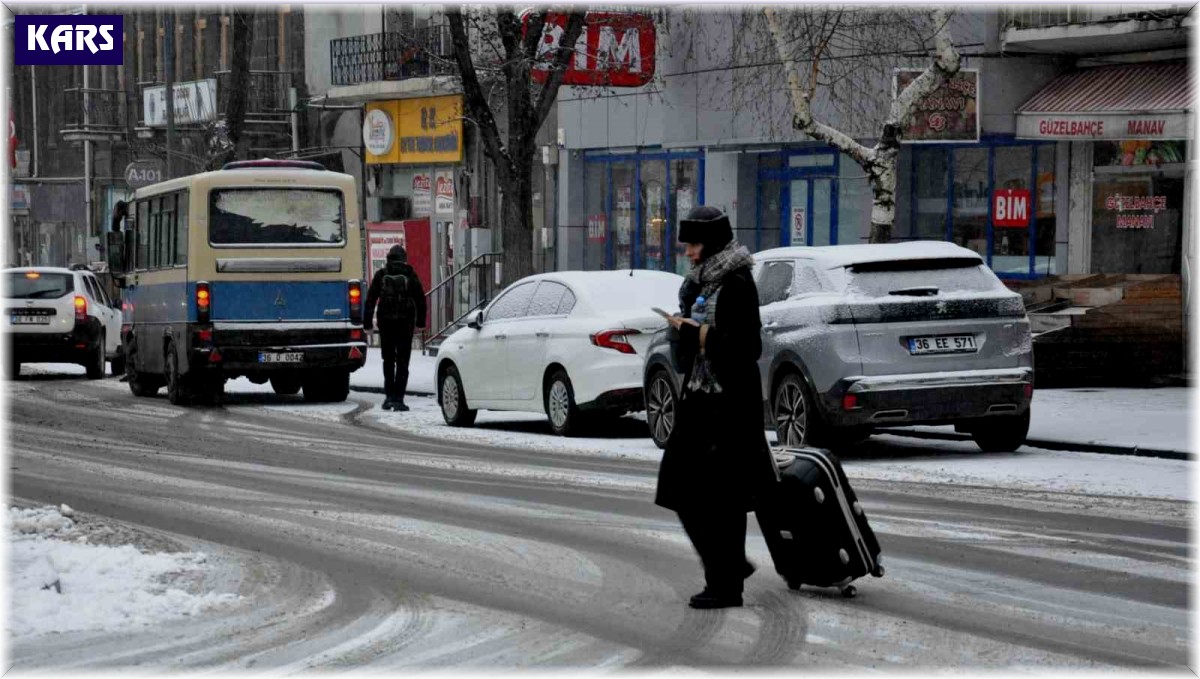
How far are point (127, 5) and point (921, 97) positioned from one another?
37661 mm

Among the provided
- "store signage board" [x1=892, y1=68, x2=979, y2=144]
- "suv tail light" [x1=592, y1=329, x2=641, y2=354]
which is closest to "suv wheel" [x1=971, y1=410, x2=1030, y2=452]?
"suv tail light" [x1=592, y1=329, x2=641, y2=354]

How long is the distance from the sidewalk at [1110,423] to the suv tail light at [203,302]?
8.99 meters

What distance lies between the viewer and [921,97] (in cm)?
2144

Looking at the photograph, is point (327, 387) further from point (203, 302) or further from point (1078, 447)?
point (1078, 447)

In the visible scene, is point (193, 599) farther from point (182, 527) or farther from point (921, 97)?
point (921, 97)

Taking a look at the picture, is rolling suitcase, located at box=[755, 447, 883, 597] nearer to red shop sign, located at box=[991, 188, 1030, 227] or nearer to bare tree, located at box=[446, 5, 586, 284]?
bare tree, located at box=[446, 5, 586, 284]

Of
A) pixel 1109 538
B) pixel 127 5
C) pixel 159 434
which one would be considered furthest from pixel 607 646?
pixel 127 5

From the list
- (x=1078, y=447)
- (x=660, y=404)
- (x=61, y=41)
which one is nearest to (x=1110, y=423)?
(x=1078, y=447)

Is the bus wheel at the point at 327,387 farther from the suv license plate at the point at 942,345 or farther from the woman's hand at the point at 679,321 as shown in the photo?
the woman's hand at the point at 679,321

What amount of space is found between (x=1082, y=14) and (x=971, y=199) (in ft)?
11.6

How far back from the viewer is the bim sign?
63.8 ft

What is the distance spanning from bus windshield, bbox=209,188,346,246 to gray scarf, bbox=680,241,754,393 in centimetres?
1552

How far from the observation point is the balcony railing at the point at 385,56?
37031mm

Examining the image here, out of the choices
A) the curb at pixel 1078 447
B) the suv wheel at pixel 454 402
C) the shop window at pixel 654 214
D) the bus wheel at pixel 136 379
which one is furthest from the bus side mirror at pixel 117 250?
the curb at pixel 1078 447
